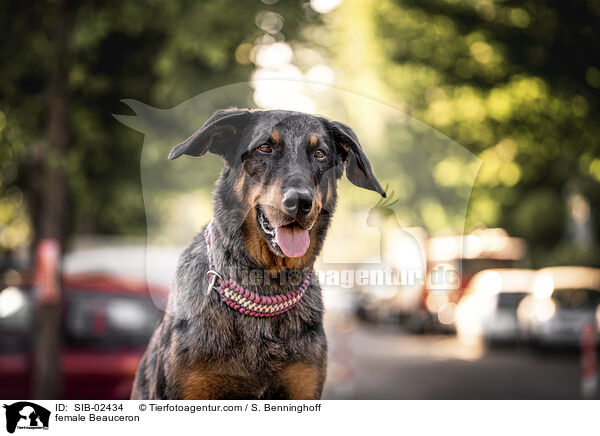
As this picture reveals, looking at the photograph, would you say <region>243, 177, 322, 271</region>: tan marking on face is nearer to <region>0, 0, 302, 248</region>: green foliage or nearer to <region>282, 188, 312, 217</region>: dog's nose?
<region>282, 188, 312, 217</region>: dog's nose

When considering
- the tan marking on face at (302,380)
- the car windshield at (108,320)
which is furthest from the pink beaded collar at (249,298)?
the car windshield at (108,320)

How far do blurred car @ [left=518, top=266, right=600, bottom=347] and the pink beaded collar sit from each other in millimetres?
15280

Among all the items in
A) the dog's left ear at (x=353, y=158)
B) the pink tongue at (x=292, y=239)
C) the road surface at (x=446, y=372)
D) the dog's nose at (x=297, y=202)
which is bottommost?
the road surface at (x=446, y=372)

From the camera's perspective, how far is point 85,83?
4.41m

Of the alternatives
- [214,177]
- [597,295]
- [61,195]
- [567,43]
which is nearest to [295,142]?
[214,177]

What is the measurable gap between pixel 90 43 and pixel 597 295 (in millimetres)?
15298

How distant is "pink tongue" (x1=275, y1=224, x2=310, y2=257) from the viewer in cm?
179

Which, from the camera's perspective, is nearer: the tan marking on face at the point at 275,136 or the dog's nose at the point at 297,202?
the dog's nose at the point at 297,202

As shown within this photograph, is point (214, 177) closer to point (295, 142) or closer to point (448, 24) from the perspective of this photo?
point (295, 142)

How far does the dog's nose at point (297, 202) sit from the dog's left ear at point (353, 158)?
0.17 metres

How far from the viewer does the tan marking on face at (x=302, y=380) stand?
82.0 inches

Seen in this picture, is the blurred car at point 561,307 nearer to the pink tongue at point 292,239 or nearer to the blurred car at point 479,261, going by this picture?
the blurred car at point 479,261

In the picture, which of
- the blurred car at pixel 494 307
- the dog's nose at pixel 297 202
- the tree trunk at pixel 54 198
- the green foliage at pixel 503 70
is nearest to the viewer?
the dog's nose at pixel 297 202

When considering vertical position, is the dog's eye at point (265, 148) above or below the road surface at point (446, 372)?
above
